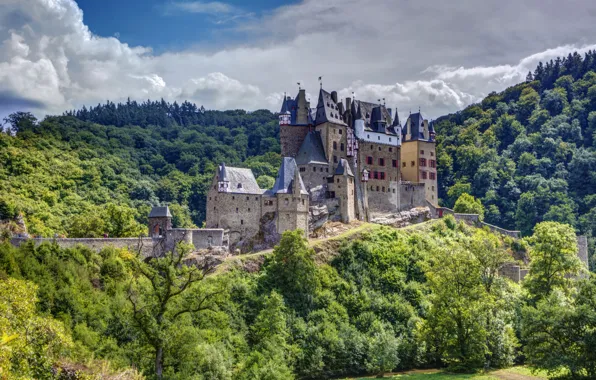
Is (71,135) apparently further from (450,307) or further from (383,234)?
(450,307)

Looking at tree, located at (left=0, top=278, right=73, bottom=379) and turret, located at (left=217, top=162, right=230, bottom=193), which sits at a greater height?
turret, located at (left=217, top=162, right=230, bottom=193)

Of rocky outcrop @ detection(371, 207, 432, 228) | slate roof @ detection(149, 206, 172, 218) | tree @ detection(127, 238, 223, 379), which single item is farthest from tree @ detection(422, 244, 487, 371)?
slate roof @ detection(149, 206, 172, 218)

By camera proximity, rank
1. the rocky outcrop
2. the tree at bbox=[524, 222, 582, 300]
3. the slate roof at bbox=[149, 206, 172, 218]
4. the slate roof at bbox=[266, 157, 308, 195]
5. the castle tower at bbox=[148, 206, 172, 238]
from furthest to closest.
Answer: the rocky outcrop < the slate roof at bbox=[266, 157, 308, 195] < the slate roof at bbox=[149, 206, 172, 218] < the castle tower at bbox=[148, 206, 172, 238] < the tree at bbox=[524, 222, 582, 300]

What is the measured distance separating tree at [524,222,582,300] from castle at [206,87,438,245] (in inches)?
810

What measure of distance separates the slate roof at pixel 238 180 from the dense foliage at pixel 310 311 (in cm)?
765

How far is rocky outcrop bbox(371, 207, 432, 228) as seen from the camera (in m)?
70.1

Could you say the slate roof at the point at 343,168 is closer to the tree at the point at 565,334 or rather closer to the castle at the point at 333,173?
the castle at the point at 333,173

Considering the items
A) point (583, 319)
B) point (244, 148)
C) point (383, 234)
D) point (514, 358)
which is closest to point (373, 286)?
point (383, 234)

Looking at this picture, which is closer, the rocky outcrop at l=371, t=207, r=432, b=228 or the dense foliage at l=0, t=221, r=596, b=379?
the dense foliage at l=0, t=221, r=596, b=379

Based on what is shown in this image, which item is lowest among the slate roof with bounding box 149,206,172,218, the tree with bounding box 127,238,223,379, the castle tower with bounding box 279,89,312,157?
the tree with bounding box 127,238,223,379

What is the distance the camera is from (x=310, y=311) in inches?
2101

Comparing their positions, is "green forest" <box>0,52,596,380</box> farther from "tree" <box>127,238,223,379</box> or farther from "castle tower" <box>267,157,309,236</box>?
"castle tower" <box>267,157,309,236</box>

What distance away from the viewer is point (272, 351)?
45.5 meters

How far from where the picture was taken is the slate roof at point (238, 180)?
58.7 metres
